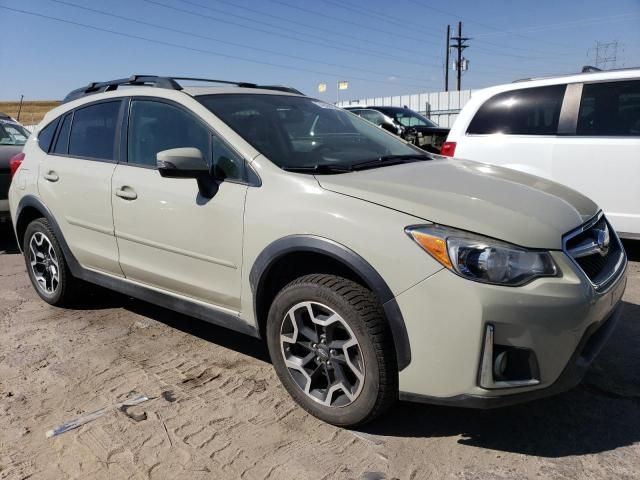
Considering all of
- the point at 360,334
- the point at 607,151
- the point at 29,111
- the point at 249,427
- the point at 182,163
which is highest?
the point at 29,111

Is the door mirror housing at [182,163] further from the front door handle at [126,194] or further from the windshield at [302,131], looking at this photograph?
the front door handle at [126,194]

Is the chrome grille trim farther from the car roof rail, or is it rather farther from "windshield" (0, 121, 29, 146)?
"windshield" (0, 121, 29, 146)

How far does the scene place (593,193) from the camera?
5145 mm

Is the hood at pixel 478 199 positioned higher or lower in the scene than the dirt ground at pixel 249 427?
higher

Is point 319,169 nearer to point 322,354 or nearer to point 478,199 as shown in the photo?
point 478,199

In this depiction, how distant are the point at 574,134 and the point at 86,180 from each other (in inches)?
172

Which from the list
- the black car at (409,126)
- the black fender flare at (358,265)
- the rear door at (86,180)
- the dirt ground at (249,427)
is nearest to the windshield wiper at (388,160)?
the black fender flare at (358,265)

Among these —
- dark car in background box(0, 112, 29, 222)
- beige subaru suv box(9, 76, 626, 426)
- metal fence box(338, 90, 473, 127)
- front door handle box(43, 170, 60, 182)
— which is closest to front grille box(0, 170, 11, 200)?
dark car in background box(0, 112, 29, 222)

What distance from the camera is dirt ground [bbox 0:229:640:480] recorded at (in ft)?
7.77

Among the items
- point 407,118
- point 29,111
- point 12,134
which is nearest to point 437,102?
point 407,118

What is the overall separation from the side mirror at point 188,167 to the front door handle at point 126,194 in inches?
21.6

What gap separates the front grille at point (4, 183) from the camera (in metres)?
6.76

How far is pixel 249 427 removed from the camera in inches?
106

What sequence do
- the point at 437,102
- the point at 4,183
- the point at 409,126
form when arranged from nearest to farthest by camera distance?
the point at 4,183 → the point at 409,126 → the point at 437,102
